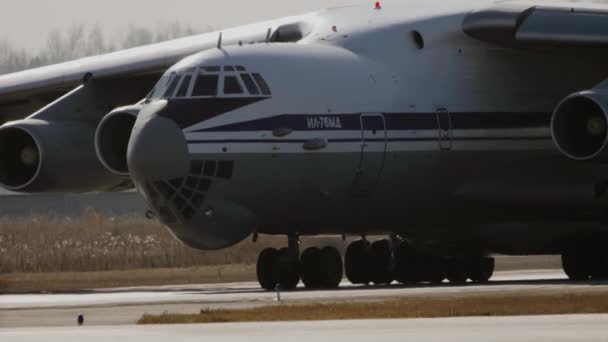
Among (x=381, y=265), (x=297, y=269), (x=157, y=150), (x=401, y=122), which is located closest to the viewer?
(x=157, y=150)

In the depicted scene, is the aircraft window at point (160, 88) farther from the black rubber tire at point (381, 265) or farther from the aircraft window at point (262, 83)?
the black rubber tire at point (381, 265)

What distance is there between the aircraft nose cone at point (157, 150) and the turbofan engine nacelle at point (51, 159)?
5.24 m

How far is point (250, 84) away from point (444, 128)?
3468 millimetres

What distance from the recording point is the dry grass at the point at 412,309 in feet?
58.1

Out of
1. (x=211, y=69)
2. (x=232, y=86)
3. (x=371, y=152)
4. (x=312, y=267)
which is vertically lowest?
(x=312, y=267)

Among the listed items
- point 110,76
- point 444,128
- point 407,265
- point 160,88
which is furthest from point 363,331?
point 110,76

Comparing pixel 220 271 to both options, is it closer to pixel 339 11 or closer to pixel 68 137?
pixel 68 137

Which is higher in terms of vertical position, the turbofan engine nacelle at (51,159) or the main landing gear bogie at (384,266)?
the turbofan engine nacelle at (51,159)

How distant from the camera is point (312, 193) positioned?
2459 cm

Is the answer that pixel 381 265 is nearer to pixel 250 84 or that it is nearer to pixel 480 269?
pixel 480 269

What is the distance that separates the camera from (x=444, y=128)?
85.1 ft

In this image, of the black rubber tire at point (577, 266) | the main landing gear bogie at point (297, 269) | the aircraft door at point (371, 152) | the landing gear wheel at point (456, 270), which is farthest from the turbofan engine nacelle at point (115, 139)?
the black rubber tire at point (577, 266)

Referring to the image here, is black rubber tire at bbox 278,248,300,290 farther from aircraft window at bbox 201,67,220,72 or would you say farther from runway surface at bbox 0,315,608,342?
runway surface at bbox 0,315,608,342

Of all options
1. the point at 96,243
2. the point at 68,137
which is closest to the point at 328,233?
the point at 68,137
